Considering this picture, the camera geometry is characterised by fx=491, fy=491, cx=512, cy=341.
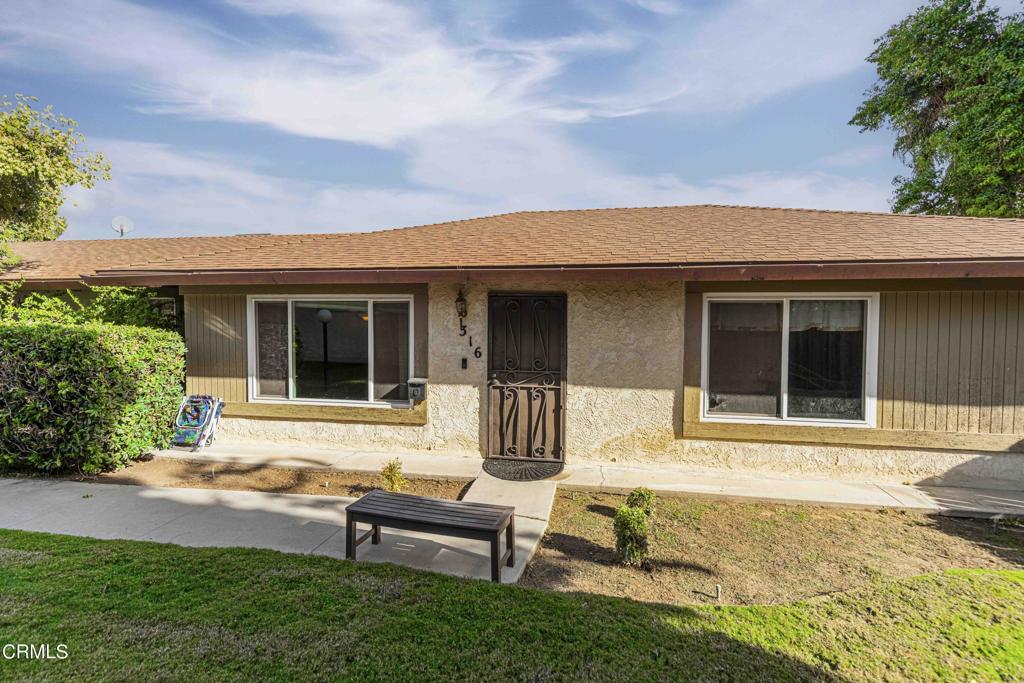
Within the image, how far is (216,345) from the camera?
297 inches

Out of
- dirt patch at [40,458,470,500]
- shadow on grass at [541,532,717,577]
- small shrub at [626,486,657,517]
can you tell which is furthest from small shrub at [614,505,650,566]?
dirt patch at [40,458,470,500]

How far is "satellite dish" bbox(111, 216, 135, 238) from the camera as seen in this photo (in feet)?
55.9

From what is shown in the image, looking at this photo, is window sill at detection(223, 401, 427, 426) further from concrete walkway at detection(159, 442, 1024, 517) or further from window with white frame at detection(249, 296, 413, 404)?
concrete walkway at detection(159, 442, 1024, 517)

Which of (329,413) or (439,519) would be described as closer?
(439,519)

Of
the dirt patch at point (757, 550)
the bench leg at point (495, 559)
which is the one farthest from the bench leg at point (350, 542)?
the dirt patch at point (757, 550)

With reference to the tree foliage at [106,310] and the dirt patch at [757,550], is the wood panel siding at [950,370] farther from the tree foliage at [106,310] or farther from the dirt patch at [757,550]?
the tree foliage at [106,310]

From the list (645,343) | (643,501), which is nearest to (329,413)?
(645,343)

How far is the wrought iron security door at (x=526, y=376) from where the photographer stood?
21.5 feet

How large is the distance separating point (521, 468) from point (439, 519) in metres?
2.86

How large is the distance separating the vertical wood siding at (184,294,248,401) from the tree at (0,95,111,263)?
262 inches

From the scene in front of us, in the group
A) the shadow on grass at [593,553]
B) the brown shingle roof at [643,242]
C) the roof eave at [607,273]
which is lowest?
the shadow on grass at [593,553]

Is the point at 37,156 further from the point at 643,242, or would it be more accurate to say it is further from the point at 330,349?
the point at 643,242

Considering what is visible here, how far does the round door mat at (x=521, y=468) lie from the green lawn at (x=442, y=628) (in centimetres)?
254

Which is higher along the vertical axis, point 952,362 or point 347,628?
point 952,362
